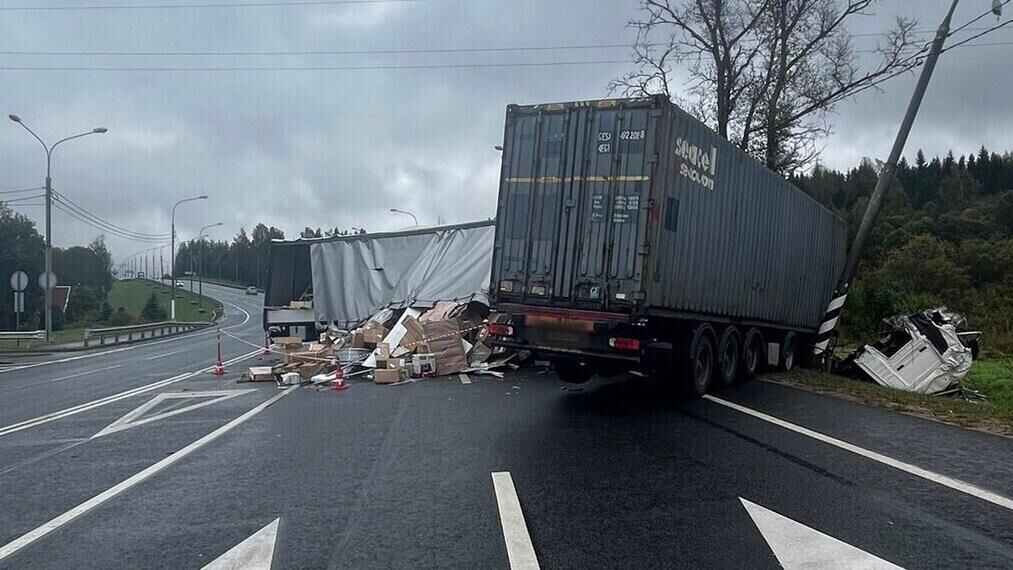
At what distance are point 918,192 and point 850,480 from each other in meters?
72.6

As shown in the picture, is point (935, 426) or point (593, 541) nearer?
point (593, 541)

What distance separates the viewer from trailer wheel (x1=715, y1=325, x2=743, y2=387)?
531 inches

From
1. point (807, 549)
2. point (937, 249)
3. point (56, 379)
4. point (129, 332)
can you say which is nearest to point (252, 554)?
point (807, 549)

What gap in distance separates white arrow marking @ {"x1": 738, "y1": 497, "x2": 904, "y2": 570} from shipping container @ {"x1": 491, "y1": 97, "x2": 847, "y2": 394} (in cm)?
523

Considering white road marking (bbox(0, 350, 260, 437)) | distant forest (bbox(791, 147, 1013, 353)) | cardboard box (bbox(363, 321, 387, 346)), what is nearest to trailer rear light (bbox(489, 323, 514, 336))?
white road marking (bbox(0, 350, 260, 437))

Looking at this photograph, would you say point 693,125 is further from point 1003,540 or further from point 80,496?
point 80,496

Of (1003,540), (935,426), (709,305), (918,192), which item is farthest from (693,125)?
(918,192)

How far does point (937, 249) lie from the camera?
119 ft

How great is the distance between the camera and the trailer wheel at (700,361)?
12.1 meters

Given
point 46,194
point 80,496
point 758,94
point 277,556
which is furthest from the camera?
point 46,194

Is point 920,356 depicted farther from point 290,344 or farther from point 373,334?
point 290,344

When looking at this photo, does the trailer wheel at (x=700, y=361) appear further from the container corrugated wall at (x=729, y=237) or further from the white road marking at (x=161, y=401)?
the white road marking at (x=161, y=401)

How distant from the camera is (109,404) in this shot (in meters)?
13.2

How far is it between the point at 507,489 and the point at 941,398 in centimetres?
1005
